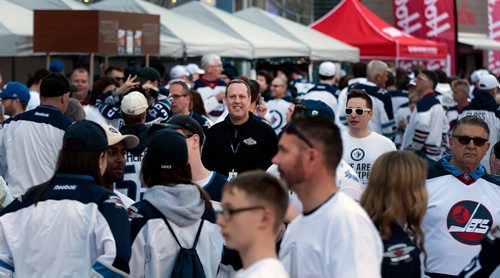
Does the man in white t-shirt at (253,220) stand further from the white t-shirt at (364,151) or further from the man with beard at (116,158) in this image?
the white t-shirt at (364,151)

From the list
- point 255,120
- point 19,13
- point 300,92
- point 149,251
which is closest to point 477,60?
point 300,92

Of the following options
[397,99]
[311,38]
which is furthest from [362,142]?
[311,38]

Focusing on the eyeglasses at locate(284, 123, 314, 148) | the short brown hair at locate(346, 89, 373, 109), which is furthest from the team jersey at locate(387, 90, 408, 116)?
the eyeglasses at locate(284, 123, 314, 148)

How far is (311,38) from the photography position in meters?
24.4

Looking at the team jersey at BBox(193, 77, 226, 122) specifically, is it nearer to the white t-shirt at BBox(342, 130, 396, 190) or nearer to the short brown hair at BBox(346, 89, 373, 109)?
the short brown hair at BBox(346, 89, 373, 109)

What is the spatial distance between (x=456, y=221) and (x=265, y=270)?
308cm

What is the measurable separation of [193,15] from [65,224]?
16.8 metres

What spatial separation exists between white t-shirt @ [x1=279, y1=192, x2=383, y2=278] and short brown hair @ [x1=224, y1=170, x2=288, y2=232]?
0.73 ft

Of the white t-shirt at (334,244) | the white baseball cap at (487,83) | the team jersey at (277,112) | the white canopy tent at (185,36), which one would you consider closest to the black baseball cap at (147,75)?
the team jersey at (277,112)

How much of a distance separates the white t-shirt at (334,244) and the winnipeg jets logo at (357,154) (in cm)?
442

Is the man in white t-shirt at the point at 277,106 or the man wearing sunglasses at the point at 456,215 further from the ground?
the man in white t-shirt at the point at 277,106

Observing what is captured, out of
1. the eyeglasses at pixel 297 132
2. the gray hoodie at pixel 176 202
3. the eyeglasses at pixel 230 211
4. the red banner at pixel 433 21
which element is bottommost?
the gray hoodie at pixel 176 202

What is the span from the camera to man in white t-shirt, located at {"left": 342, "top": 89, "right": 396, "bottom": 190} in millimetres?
8781

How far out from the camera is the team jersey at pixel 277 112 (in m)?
14.5
